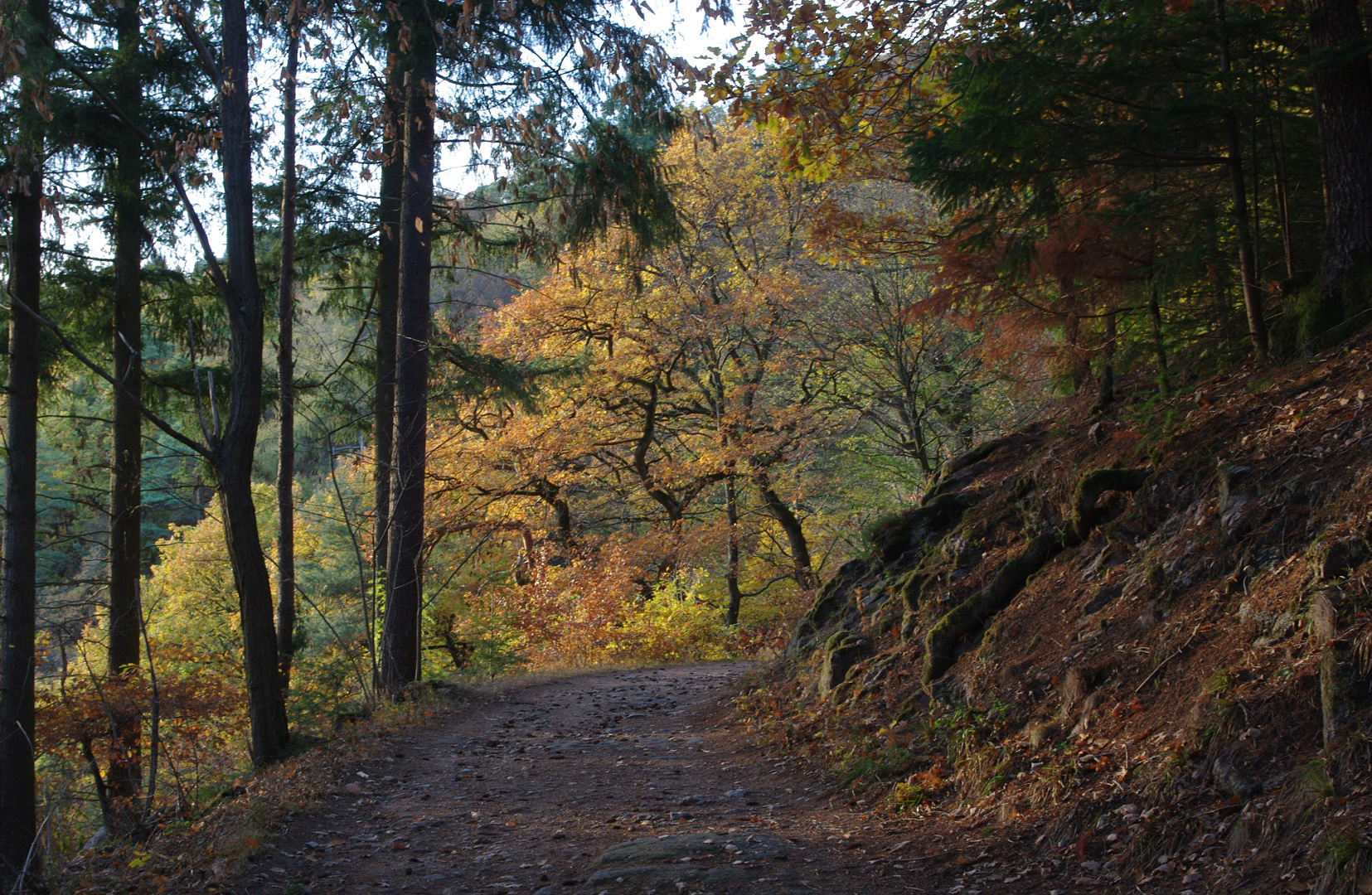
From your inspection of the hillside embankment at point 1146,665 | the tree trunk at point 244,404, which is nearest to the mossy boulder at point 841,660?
the hillside embankment at point 1146,665

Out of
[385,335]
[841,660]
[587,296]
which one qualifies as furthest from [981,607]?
[587,296]

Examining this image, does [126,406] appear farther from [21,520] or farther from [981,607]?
[981,607]

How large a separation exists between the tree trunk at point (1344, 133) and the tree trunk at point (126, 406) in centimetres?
1145

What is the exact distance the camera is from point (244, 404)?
688cm

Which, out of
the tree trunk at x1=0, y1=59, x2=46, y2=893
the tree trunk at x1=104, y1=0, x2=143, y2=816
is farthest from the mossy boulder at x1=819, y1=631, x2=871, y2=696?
the tree trunk at x1=104, y1=0, x2=143, y2=816

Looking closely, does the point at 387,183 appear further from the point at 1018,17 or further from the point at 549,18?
the point at 1018,17

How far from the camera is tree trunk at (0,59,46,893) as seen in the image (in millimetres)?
8703

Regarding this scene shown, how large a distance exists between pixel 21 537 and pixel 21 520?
17cm

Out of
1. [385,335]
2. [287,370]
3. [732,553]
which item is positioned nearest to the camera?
[287,370]

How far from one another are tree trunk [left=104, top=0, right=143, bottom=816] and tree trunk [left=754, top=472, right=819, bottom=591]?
442 inches

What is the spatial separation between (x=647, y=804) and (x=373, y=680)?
5.35m

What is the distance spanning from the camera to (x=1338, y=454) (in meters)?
4.35

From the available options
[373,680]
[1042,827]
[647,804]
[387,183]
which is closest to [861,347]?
[387,183]

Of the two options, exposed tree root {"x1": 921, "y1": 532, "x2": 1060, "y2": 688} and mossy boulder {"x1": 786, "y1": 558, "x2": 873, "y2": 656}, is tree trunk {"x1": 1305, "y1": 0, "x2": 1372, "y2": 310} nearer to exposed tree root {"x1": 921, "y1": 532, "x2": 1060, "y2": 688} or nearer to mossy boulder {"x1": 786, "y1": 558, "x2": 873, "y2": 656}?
exposed tree root {"x1": 921, "y1": 532, "x2": 1060, "y2": 688}
